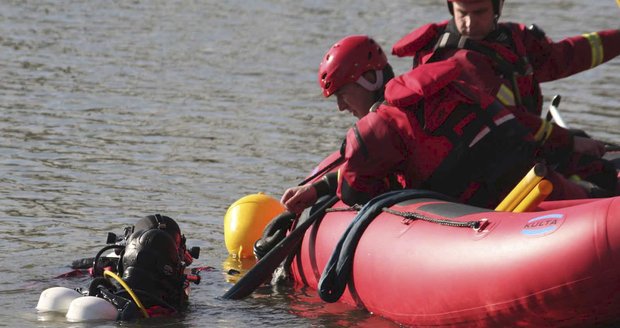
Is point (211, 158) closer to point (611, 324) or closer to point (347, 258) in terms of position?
point (347, 258)

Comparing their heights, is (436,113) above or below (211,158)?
above

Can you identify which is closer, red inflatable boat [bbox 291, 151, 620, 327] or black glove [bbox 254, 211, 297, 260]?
red inflatable boat [bbox 291, 151, 620, 327]

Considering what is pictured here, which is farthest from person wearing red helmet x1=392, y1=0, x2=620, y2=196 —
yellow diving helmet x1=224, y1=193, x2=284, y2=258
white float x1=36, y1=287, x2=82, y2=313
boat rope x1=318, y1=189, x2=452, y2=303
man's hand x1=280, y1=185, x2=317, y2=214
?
white float x1=36, y1=287, x2=82, y2=313

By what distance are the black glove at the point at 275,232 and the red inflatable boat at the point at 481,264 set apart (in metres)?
0.65

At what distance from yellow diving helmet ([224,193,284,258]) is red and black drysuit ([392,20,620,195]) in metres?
1.74

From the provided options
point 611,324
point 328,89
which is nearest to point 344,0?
point 328,89

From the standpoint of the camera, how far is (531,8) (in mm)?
22172

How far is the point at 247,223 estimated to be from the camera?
8727 millimetres

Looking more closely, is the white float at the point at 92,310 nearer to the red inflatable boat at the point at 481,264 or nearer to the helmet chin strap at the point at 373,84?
the red inflatable boat at the point at 481,264

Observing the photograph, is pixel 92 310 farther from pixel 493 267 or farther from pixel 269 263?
pixel 493 267

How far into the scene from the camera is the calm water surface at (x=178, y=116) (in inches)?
336

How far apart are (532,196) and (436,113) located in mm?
689

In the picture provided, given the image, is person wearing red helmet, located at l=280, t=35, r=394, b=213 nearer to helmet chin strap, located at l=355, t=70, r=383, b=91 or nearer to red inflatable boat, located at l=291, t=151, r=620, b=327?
helmet chin strap, located at l=355, t=70, r=383, b=91

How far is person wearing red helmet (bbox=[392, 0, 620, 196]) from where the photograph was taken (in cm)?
711
